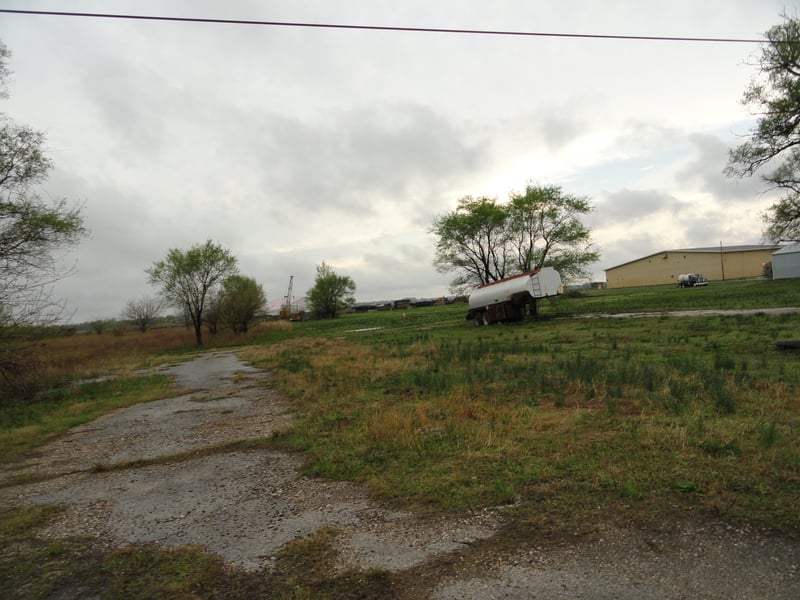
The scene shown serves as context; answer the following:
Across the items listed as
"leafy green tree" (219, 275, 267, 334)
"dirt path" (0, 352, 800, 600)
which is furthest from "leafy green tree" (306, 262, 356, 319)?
"dirt path" (0, 352, 800, 600)

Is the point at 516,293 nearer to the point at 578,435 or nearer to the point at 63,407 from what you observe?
the point at 63,407

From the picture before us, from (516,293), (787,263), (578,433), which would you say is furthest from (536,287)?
(787,263)

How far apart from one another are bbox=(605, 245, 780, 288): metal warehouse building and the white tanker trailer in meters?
59.5

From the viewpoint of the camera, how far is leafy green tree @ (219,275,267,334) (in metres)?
49.3

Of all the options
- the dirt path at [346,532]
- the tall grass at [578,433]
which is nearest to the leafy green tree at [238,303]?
the tall grass at [578,433]

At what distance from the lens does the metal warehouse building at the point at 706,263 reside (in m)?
76.2

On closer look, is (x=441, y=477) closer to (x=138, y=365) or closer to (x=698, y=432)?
(x=698, y=432)

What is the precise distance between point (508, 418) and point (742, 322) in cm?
1586

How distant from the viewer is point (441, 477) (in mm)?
5121

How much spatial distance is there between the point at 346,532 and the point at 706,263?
91.5 metres

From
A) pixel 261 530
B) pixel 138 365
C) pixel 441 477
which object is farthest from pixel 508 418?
pixel 138 365

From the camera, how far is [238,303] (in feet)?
163

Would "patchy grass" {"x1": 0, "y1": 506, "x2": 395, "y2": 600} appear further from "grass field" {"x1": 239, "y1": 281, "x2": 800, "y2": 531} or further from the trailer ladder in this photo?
the trailer ladder

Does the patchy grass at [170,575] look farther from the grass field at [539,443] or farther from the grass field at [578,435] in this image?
the grass field at [578,435]
